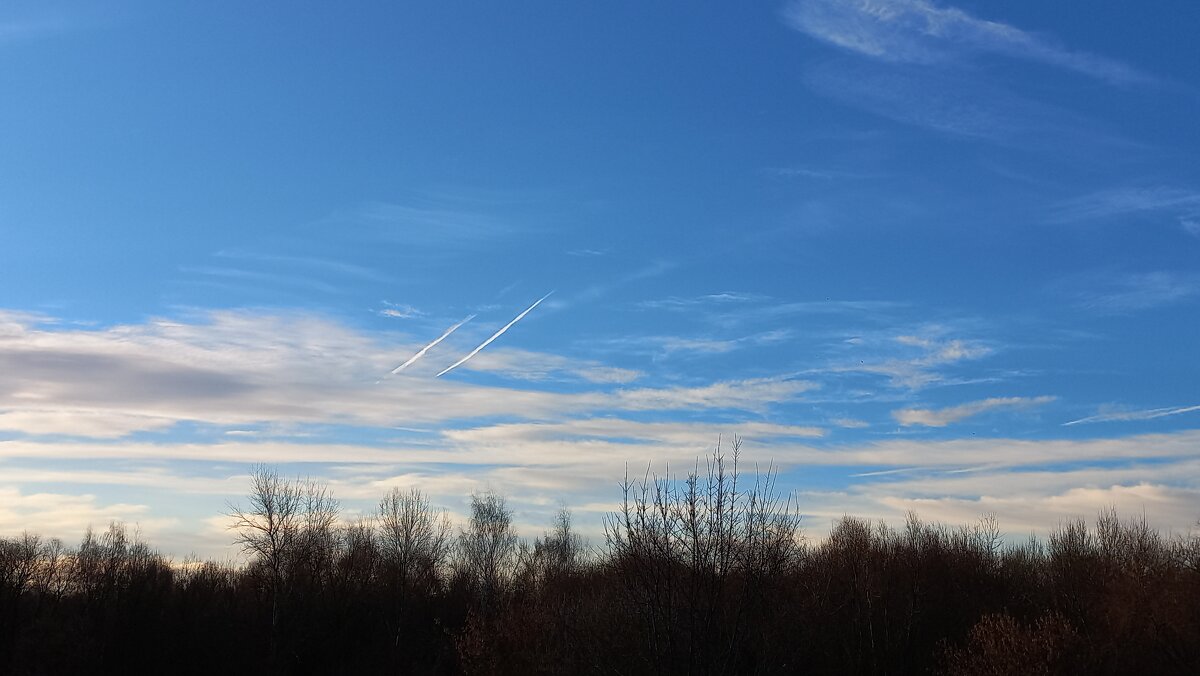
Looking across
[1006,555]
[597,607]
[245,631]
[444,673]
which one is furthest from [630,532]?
[1006,555]

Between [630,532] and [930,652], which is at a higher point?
[630,532]

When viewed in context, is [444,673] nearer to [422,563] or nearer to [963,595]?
[422,563]

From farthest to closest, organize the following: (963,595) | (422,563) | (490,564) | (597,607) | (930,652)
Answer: (490,564)
(422,563)
(963,595)
(930,652)
(597,607)

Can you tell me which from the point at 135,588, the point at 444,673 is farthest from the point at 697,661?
the point at 135,588

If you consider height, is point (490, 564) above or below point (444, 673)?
above

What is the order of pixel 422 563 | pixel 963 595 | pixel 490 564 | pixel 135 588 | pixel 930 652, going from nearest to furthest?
pixel 930 652
pixel 963 595
pixel 135 588
pixel 422 563
pixel 490 564

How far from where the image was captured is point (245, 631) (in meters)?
59.4

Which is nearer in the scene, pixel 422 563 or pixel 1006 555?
pixel 1006 555

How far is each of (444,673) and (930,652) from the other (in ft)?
86.0

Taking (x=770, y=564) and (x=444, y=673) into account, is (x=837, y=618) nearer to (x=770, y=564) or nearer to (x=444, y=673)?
(x=444, y=673)

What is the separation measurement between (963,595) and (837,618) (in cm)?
996

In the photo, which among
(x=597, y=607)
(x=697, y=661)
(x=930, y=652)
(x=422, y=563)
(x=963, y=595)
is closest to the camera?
(x=697, y=661)

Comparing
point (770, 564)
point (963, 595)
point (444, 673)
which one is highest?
point (770, 564)

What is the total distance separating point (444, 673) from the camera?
56969 millimetres
